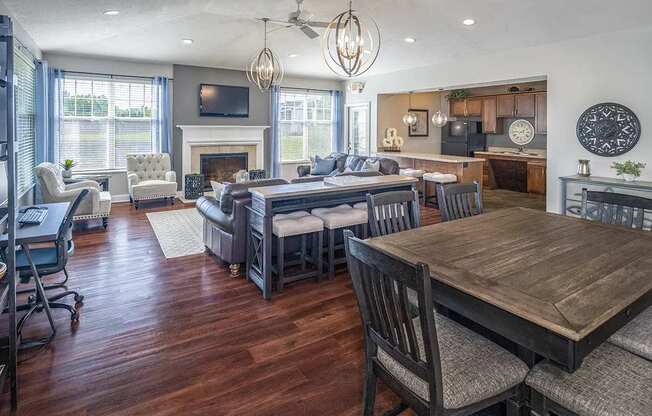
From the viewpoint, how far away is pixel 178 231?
19.1ft

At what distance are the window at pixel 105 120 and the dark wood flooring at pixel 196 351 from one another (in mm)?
4315

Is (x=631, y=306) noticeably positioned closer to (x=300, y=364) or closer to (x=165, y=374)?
(x=300, y=364)

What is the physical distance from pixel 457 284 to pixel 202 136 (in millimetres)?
7807

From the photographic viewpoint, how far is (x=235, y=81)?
29.5 ft

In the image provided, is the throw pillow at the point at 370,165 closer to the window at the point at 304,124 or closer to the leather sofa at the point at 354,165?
the leather sofa at the point at 354,165

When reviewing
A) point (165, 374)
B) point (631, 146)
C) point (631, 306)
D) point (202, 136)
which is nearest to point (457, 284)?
point (631, 306)

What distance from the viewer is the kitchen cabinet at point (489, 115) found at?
406 inches

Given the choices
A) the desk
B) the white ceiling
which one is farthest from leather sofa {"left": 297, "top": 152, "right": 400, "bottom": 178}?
the desk

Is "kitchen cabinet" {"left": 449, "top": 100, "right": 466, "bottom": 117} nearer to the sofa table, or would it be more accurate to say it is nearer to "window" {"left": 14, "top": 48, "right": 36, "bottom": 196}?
the sofa table

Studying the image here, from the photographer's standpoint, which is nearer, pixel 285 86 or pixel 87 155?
pixel 87 155

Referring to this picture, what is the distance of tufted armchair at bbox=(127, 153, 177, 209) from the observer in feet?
24.2

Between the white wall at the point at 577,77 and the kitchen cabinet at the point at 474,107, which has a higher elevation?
the kitchen cabinet at the point at 474,107

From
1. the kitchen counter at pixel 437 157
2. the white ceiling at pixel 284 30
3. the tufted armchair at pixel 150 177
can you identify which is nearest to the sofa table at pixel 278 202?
the white ceiling at pixel 284 30

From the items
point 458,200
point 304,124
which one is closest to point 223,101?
A: point 304,124
